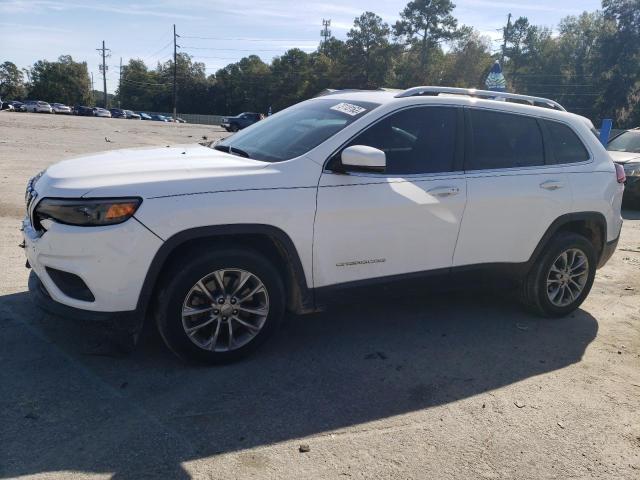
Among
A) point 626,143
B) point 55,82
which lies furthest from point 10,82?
point 626,143

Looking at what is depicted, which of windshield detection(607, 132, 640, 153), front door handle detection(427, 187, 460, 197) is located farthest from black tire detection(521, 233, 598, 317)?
windshield detection(607, 132, 640, 153)

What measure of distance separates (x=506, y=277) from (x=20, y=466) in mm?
3747

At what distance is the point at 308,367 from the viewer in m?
3.78

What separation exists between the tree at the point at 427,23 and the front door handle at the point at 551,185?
69564mm

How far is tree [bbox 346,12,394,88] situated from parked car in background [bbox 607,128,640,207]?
6036 centimetres

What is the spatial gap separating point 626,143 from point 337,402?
41.3ft

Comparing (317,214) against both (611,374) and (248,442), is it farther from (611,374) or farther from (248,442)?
(611,374)

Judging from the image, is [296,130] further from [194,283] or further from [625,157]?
[625,157]

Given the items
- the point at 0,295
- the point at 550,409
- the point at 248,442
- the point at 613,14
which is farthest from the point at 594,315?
the point at 613,14

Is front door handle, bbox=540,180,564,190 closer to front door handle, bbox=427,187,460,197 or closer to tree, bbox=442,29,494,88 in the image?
front door handle, bbox=427,187,460,197

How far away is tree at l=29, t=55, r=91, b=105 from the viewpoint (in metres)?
95.1

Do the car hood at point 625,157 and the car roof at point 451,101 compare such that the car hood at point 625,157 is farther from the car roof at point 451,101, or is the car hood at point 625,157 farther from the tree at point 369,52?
the tree at point 369,52

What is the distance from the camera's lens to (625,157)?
11930 millimetres

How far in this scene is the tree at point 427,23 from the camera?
70.1 metres
